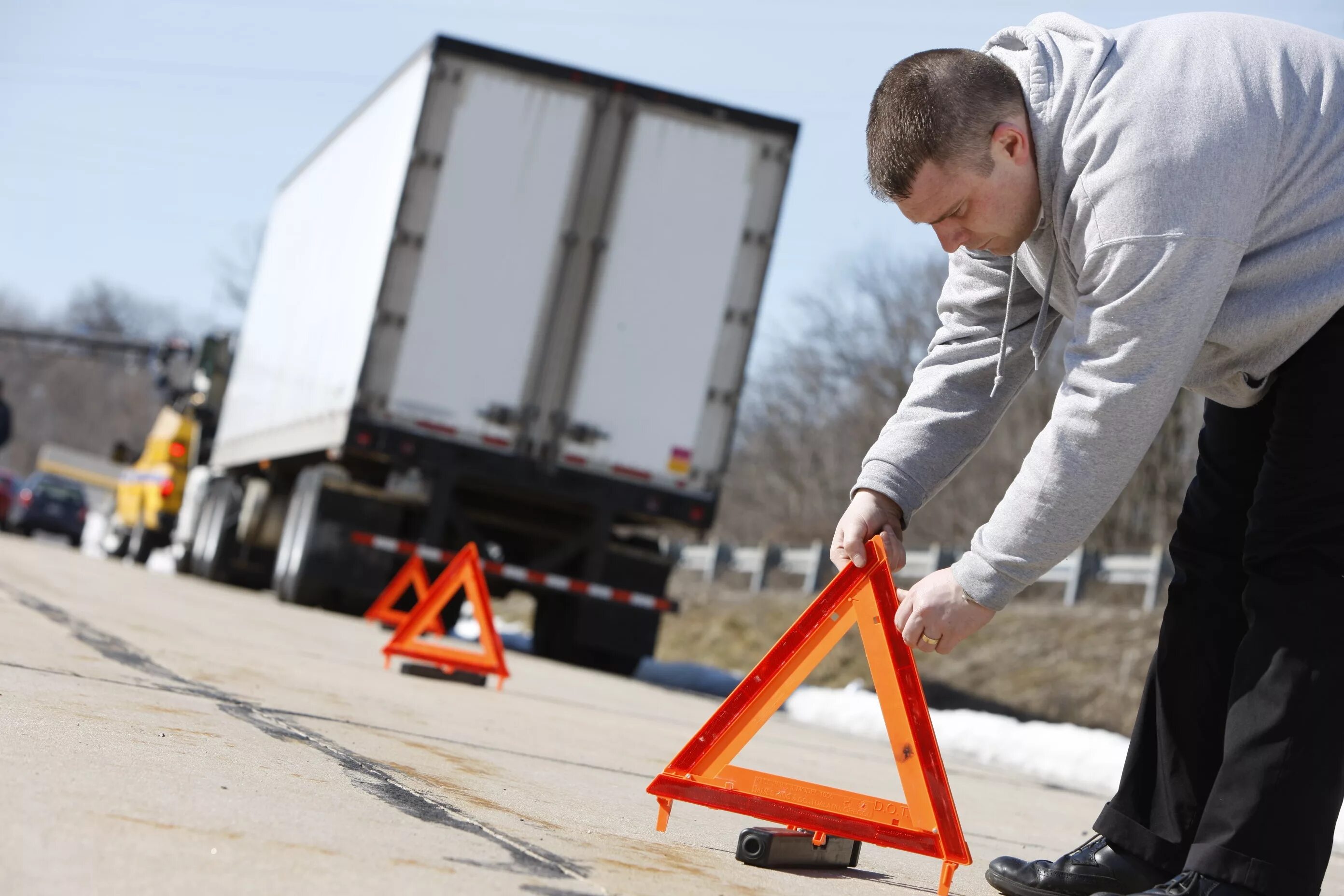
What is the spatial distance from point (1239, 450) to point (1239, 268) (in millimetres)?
606

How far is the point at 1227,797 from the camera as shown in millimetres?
3152

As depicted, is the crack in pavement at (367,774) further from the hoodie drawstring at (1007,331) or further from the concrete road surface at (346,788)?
the hoodie drawstring at (1007,331)

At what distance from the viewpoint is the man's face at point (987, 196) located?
318 centimetres

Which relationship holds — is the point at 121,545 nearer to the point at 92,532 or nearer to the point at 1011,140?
the point at 92,532

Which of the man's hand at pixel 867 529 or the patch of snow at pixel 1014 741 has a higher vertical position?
the man's hand at pixel 867 529

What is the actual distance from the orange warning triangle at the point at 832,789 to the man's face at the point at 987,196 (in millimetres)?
738

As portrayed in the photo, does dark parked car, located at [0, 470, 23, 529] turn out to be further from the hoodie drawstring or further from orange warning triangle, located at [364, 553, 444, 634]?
the hoodie drawstring

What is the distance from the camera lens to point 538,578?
14227mm

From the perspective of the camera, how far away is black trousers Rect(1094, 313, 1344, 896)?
3.11m

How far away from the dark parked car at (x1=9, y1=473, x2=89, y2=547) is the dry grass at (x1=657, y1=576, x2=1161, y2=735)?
1996 cm

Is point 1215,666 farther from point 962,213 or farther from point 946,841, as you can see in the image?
point 962,213

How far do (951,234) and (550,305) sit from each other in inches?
414

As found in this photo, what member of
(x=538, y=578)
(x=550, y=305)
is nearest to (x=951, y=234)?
(x=550, y=305)

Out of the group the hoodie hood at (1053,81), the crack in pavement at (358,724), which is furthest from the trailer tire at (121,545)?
the hoodie hood at (1053,81)
